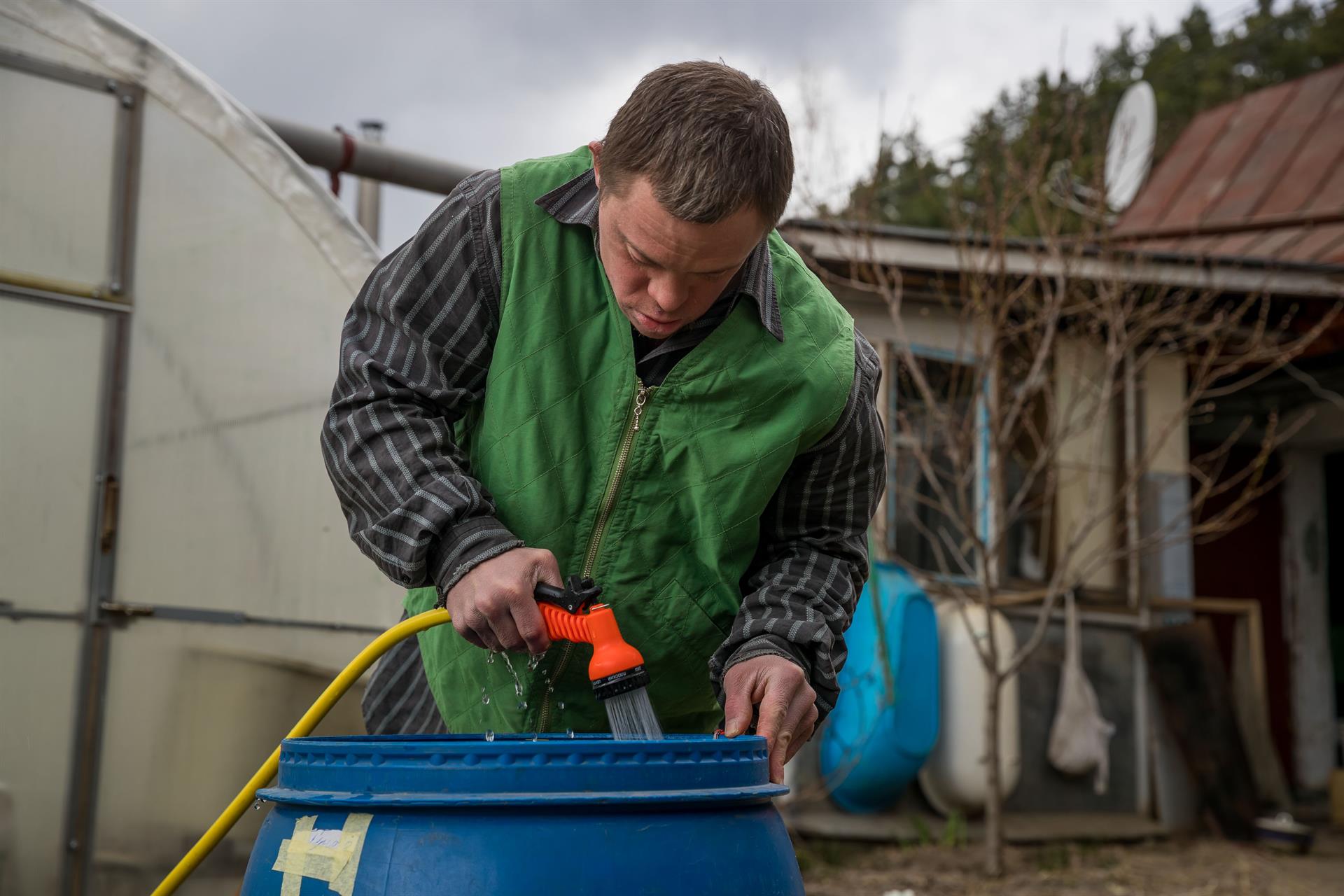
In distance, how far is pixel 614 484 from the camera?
6.20 ft

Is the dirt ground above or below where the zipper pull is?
below

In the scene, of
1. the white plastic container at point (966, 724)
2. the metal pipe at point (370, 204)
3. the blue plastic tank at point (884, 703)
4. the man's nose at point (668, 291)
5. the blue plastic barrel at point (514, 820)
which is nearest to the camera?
the blue plastic barrel at point (514, 820)

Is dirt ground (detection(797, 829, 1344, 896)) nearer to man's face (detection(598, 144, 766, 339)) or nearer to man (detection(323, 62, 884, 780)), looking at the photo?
man (detection(323, 62, 884, 780))

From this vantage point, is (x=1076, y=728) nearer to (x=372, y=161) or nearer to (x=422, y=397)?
(x=372, y=161)

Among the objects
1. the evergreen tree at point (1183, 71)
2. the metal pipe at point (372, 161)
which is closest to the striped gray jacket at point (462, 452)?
the metal pipe at point (372, 161)

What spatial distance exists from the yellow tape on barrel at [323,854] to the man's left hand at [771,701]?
0.52 m

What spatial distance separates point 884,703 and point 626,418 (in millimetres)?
4533

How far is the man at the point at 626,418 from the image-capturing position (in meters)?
1.67

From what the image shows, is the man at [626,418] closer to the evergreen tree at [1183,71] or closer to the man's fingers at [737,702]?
the man's fingers at [737,702]

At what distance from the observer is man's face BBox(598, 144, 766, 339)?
165 centimetres

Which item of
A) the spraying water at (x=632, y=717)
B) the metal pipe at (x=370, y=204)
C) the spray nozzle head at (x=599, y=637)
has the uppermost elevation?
the metal pipe at (x=370, y=204)

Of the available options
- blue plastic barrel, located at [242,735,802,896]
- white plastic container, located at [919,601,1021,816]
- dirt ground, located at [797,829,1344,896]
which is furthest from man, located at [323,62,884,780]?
white plastic container, located at [919,601,1021,816]

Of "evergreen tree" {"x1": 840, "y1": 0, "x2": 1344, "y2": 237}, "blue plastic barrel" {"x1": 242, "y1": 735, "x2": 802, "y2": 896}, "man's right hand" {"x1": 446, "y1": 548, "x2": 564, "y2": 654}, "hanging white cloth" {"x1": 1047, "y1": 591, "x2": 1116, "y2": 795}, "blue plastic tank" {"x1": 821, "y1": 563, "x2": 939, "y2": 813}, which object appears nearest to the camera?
"blue plastic barrel" {"x1": 242, "y1": 735, "x2": 802, "y2": 896}

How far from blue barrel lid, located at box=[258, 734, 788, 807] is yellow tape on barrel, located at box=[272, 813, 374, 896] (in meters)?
0.03
